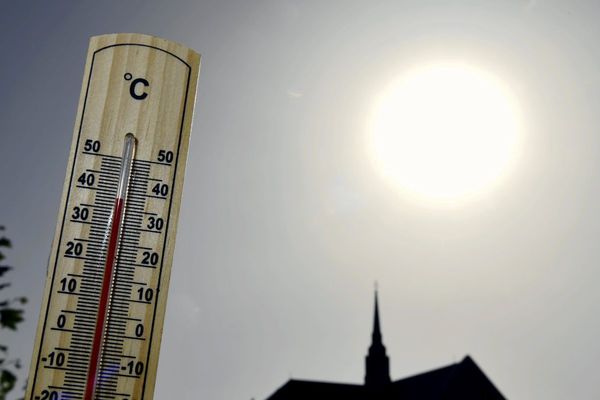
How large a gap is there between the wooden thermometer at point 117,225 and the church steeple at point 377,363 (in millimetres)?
53387

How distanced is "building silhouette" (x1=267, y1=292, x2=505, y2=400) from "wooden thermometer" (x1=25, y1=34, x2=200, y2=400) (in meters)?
47.8

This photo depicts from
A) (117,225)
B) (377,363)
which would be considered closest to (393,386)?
(377,363)

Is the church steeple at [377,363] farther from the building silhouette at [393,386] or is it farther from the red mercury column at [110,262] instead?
the red mercury column at [110,262]

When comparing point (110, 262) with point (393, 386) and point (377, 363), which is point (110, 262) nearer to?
point (377, 363)

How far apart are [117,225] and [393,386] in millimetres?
55480

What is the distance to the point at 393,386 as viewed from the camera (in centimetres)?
5481

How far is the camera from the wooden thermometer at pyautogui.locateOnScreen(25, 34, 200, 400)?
3.12 m

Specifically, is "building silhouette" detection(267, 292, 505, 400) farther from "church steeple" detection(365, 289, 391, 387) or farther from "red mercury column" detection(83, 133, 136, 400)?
"red mercury column" detection(83, 133, 136, 400)

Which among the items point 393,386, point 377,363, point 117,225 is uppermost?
point 117,225

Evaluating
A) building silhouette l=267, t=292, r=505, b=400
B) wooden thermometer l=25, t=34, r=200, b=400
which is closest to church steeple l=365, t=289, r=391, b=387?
building silhouette l=267, t=292, r=505, b=400

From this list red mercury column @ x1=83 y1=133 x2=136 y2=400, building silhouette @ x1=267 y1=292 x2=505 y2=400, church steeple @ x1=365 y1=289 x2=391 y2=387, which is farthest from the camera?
church steeple @ x1=365 y1=289 x2=391 y2=387

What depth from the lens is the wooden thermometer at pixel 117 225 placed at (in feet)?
10.2

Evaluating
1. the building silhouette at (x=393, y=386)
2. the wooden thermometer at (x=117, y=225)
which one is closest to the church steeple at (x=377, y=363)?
the building silhouette at (x=393, y=386)

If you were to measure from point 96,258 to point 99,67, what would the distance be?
1.26 m
